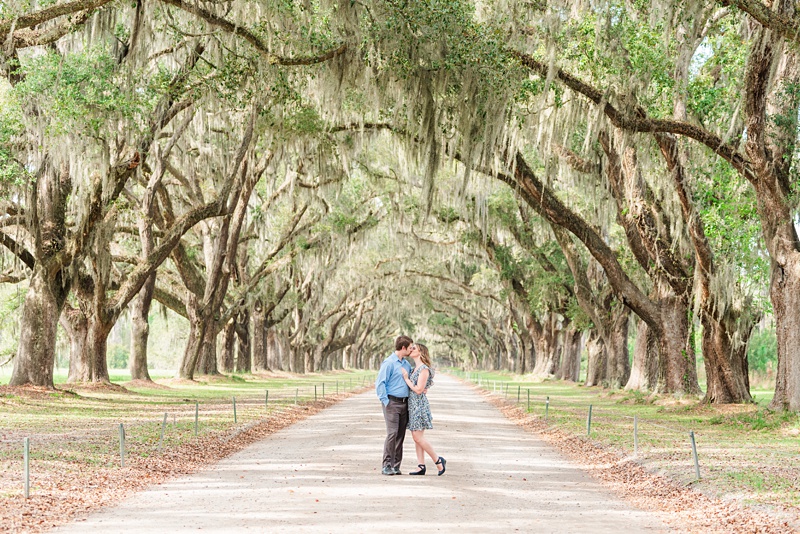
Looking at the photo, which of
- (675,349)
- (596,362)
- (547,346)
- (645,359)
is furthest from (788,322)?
(547,346)

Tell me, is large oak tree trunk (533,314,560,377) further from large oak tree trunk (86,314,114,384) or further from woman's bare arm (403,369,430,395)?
woman's bare arm (403,369,430,395)

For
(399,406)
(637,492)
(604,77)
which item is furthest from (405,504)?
(604,77)

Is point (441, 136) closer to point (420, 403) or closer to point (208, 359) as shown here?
point (420, 403)

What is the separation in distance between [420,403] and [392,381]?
38cm

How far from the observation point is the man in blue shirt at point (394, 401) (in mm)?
9602

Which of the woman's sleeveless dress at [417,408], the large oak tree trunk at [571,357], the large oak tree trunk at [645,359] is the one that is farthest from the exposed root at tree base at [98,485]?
the large oak tree trunk at [571,357]

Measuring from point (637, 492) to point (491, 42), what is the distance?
728 centimetres

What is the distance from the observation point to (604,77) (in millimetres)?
14977

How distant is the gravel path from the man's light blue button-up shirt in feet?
2.85

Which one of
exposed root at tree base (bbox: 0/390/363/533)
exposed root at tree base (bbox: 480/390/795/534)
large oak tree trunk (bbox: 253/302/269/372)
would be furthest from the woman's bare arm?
large oak tree trunk (bbox: 253/302/269/372)

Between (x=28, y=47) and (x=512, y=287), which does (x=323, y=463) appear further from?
(x=512, y=287)

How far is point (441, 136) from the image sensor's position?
1644cm

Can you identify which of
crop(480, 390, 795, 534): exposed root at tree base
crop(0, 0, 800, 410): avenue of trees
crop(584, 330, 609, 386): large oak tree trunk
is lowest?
crop(480, 390, 795, 534): exposed root at tree base

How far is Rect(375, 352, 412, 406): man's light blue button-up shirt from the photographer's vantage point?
9711 millimetres
